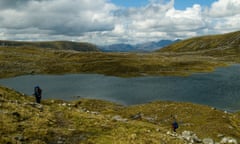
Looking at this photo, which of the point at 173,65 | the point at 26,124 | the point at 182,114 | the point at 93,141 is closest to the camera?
the point at 93,141

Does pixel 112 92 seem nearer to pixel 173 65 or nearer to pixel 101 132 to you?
pixel 101 132

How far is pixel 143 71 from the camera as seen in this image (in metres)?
179

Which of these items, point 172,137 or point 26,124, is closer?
point 26,124

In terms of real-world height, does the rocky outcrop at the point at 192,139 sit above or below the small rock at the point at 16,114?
below

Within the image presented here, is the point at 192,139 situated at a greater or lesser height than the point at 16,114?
lesser

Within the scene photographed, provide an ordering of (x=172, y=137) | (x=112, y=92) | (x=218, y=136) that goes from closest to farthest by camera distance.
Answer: (x=172, y=137), (x=218, y=136), (x=112, y=92)

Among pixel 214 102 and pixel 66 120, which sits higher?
pixel 66 120

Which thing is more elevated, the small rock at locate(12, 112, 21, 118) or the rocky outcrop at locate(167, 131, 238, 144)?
the small rock at locate(12, 112, 21, 118)

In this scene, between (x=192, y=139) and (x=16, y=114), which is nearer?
(x=16, y=114)

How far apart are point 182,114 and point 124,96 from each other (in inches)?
1578

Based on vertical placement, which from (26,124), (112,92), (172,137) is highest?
(26,124)

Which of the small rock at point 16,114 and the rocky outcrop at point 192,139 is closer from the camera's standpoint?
the small rock at point 16,114

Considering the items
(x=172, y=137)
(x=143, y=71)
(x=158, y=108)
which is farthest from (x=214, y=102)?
(x=143, y=71)

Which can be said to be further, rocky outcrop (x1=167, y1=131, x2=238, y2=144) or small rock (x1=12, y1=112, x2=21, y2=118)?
rocky outcrop (x1=167, y1=131, x2=238, y2=144)
